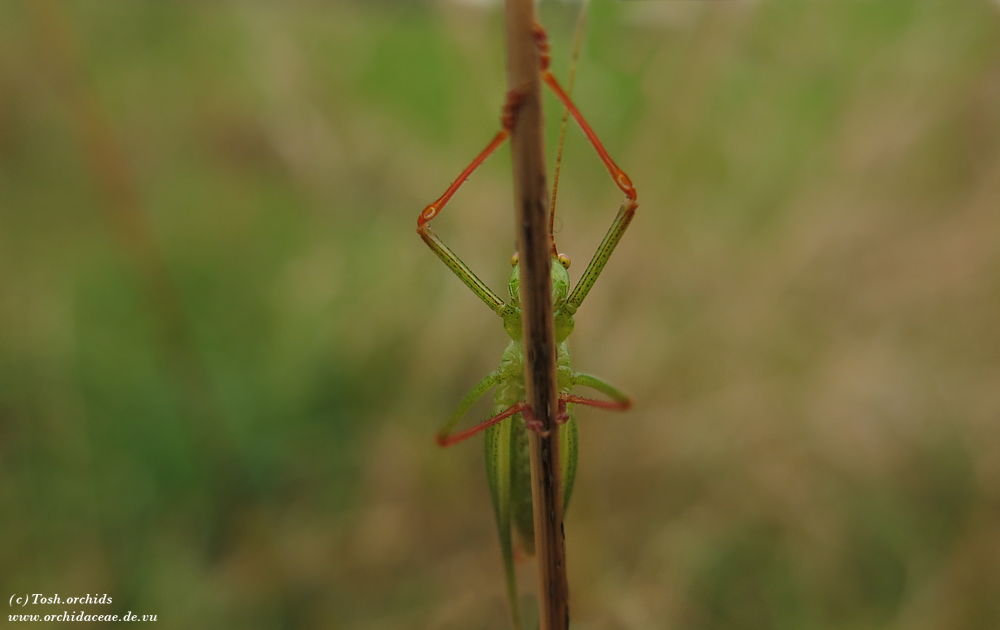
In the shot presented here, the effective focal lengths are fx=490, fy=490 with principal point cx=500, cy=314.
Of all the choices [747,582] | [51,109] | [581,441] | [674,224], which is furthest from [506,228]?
[51,109]

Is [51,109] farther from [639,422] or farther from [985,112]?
[985,112]

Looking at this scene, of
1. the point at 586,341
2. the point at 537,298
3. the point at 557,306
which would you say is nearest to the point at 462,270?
the point at 557,306

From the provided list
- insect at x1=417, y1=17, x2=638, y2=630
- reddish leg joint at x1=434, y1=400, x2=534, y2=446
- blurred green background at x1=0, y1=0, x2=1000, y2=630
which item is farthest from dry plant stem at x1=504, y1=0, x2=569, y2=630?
blurred green background at x1=0, y1=0, x2=1000, y2=630

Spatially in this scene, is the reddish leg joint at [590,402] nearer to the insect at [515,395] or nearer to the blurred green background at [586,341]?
the insect at [515,395]

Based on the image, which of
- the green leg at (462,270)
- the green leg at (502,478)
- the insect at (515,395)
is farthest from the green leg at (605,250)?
the green leg at (502,478)

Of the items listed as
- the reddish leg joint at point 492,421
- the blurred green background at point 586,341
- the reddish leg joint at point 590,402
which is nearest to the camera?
the reddish leg joint at point 492,421

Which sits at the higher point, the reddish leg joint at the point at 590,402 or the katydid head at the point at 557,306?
the katydid head at the point at 557,306
